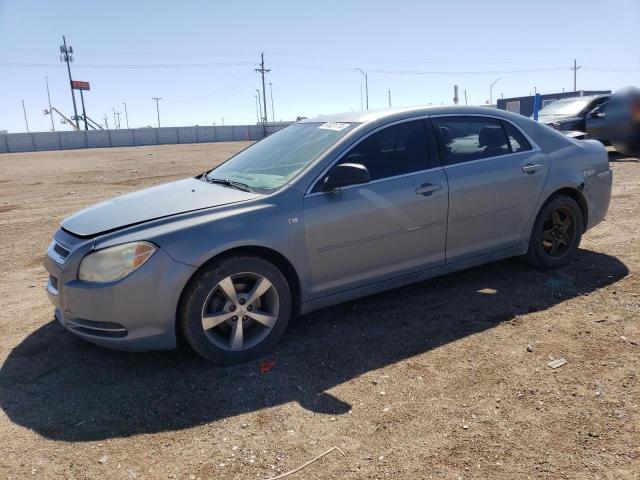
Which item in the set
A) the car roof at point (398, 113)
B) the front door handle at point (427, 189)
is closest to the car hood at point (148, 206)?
the car roof at point (398, 113)

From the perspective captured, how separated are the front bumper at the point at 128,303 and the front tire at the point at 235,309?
4.6 inches

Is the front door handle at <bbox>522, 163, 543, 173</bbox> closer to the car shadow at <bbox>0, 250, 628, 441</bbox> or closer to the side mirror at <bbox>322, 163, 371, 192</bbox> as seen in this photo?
the car shadow at <bbox>0, 250, 628, 441</bbox>

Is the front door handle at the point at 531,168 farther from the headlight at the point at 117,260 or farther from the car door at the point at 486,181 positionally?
the headlight at the point at 117,260

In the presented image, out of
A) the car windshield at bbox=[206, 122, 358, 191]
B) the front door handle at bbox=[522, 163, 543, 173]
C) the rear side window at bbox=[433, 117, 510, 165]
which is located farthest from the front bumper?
the front door handle at bbox=[522, 163, 543, 173]

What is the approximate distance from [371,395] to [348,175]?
149 centimetres

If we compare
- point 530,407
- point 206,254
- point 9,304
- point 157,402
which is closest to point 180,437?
point 157,402

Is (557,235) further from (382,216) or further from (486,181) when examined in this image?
(382,216)

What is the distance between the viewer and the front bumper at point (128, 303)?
314cm

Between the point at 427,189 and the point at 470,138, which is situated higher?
the point at 470,138

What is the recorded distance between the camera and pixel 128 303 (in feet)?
10.3

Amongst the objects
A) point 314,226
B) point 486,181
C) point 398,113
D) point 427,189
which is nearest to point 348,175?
point 314,226

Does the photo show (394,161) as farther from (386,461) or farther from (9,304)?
(9,304)

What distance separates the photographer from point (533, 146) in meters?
4.72

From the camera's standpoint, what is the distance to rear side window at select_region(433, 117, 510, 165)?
430 centimetres
